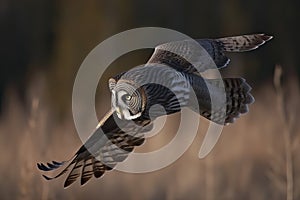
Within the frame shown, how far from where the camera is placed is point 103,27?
12.1 metres

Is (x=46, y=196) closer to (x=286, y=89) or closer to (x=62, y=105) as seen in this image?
(x=286, y=89)

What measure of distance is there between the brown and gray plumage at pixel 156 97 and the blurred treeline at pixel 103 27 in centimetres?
712

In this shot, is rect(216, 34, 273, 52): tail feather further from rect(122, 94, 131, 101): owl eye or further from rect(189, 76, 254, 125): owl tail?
rect(122, 94, 131, 101): owl eye

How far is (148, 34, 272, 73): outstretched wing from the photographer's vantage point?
171 inches

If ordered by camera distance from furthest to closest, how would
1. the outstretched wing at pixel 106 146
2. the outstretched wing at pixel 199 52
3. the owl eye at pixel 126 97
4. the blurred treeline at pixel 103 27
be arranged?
the blurred treeline at pixel 103 27
the outstretched wing at pixel 199 52
the outstretched wing at pixel 106 146
the owl eye at pixel 126 97

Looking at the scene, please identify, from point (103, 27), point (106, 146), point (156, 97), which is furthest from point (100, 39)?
point (156, 97)

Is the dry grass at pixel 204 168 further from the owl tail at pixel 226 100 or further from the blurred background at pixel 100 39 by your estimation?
the owl tail at pixel 226 100

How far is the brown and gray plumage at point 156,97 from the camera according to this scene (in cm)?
392

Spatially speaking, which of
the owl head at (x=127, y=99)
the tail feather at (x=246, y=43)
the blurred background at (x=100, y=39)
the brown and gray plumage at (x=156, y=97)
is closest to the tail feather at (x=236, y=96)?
the brown and gray plumage at (x=156, y=97)

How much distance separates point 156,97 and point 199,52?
1.81ft

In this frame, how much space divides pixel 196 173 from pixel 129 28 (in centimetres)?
486

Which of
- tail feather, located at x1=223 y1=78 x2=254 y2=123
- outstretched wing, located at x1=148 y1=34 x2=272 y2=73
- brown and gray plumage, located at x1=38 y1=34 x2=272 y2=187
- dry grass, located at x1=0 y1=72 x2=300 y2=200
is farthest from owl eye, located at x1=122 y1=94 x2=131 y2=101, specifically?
dry grass, located at x1=0 y1=72 x2=300 y2=200

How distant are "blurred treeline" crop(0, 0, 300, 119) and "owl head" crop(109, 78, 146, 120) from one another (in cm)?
771

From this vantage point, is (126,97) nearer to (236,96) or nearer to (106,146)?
(106,146)
